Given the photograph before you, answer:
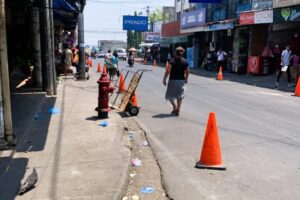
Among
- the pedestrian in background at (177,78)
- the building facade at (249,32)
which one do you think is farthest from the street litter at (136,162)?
the building facade at (249,32)

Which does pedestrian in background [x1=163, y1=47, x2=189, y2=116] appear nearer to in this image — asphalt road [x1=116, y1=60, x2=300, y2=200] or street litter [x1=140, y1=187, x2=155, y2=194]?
asphalt road [x1=116, y1=60, x2=300, y2=200]

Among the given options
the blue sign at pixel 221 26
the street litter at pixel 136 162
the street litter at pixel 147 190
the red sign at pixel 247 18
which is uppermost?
the red sign at pixel 247 18

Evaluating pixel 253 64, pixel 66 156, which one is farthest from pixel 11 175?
pixel 253 64

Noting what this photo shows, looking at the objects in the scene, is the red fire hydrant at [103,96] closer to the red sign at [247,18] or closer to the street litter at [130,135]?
the street litter at [130,135]

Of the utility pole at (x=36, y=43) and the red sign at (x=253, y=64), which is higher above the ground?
the utility pole at (x=36, y=43)

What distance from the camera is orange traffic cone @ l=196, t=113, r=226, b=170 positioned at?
243 inches

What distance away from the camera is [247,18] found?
26.7 meters

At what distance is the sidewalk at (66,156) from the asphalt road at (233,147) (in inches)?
28.6

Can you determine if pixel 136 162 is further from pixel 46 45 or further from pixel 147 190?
pixel 46 45

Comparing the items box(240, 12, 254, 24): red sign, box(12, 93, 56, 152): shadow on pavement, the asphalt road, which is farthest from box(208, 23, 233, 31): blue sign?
box(12, 93, 56, 152): shadow on pavement

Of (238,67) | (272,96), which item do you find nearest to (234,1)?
(238,67)

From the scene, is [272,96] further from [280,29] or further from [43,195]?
[43,195]

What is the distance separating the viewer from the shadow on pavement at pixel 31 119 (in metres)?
7.39

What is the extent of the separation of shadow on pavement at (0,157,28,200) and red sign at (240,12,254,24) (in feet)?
72.7
